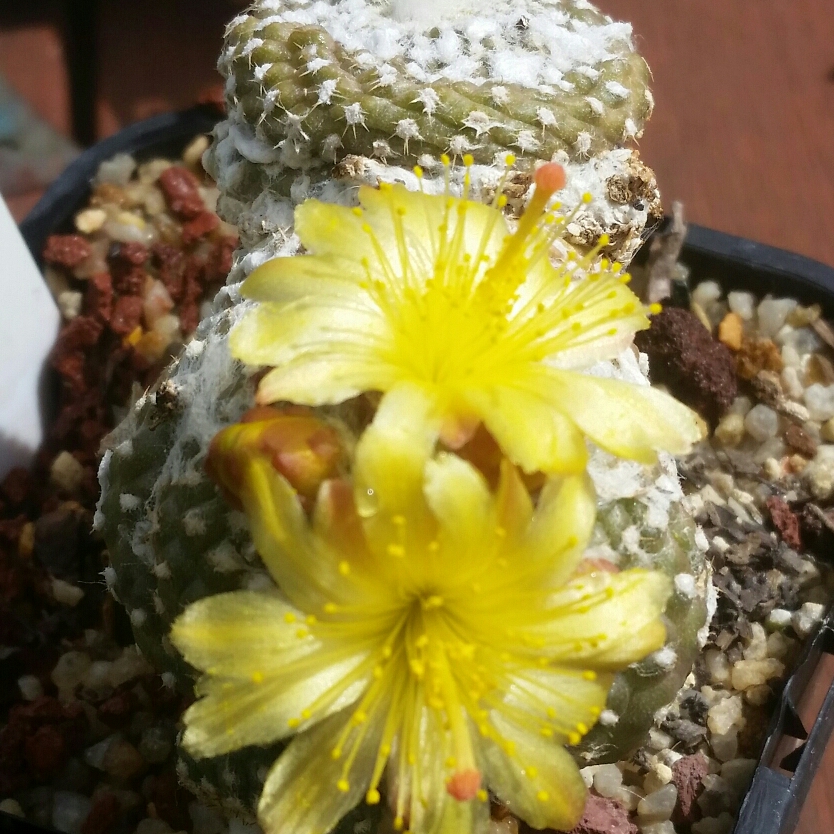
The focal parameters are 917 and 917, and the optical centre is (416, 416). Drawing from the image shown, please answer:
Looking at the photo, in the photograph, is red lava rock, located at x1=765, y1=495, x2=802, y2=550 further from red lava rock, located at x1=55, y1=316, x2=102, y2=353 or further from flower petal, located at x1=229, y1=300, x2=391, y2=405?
red lava rock, located at x1=55, y1=316, x2=102, y2=353

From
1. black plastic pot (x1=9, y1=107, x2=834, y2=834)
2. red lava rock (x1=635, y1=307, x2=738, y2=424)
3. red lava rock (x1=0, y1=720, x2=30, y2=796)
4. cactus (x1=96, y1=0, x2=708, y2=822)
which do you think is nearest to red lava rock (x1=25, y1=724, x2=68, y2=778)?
red lava rock (x1=0, y1=720, x2=30, y2=796)

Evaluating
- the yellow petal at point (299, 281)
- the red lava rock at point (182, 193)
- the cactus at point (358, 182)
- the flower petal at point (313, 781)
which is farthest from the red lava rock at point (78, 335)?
the flower petal at point (313, 781)

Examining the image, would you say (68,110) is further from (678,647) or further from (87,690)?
(678,647)

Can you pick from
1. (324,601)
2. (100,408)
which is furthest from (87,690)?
(324,601)

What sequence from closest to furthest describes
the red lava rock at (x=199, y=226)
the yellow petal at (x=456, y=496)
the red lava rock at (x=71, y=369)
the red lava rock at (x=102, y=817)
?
the yellow petal at (x=456, y=496) → the red lava rock at (x=102, y=817) → the red lava rock at (x=71, y=369) → the red lava rock at (x=199, y=226)

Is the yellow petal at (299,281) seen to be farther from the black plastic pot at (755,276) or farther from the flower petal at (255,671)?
the black plastic pot at (755,276)

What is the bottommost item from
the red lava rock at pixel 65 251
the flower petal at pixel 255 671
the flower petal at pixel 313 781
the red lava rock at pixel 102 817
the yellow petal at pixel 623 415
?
the red lava rock at pixel 102 817
